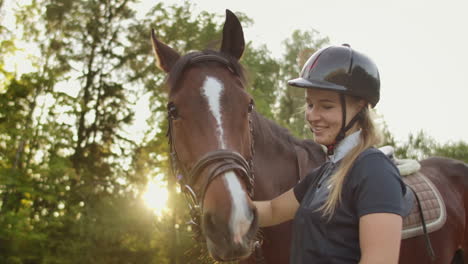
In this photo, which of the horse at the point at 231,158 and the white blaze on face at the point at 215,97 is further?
the white blaze on face at the point at 215,97

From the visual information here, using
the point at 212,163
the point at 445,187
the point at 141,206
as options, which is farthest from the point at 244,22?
the point at 212,163

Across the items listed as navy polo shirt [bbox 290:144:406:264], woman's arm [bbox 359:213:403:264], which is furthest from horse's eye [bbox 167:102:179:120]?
woman's arm [bbox 359:213:403:264]

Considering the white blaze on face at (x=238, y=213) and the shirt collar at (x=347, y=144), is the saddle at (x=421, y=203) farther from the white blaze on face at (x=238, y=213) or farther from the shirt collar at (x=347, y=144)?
the white blaze on face at (x=238, y=213)

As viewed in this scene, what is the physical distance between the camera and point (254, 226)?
7.92ft

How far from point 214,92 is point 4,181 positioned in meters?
8.92

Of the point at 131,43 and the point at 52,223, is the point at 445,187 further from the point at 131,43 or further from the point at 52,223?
the point at 131,43

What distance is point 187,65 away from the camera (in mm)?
3109

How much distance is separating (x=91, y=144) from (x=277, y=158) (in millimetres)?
15063

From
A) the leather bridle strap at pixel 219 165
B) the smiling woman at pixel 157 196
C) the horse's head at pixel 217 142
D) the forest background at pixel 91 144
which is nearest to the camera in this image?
the horse's head at pixel 217 142

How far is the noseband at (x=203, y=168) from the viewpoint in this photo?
2.56 m

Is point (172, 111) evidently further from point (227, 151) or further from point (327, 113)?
point (327, 113)

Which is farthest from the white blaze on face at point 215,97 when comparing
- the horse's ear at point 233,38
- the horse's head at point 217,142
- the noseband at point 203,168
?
the horse's ear at point 233,38

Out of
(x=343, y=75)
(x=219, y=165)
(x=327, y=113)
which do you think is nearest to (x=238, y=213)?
(x=219, y=165)

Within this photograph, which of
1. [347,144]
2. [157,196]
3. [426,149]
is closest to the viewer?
[347,144]
